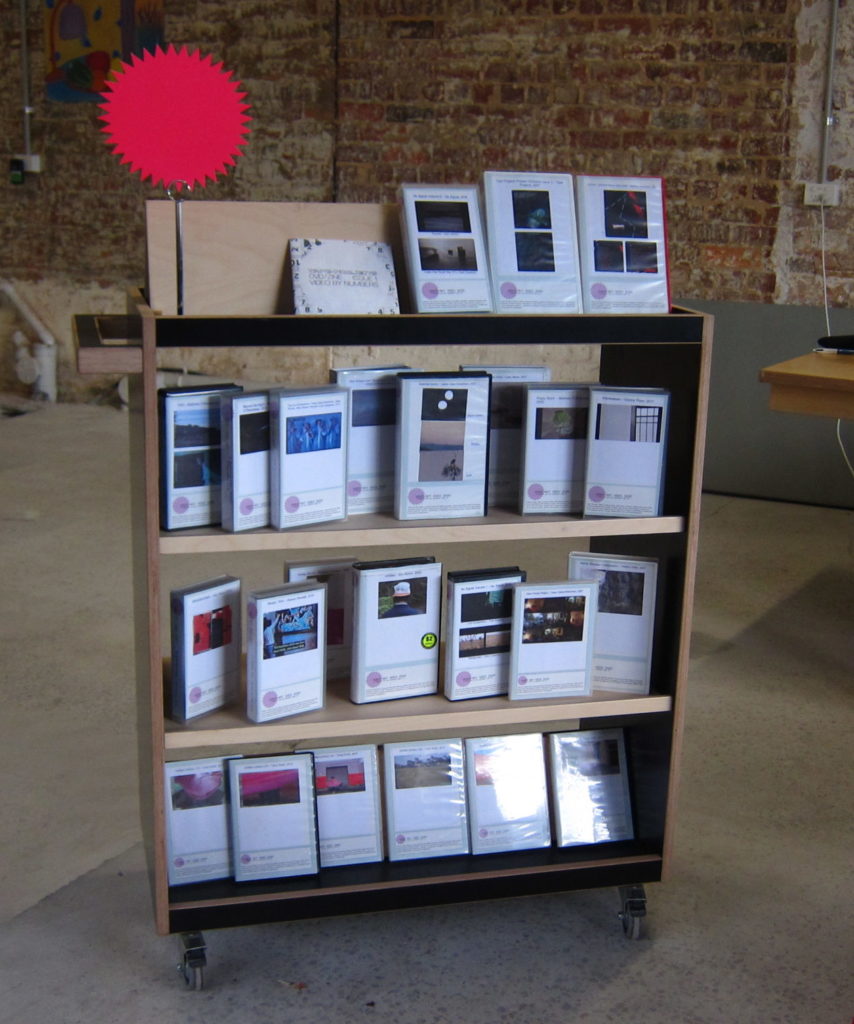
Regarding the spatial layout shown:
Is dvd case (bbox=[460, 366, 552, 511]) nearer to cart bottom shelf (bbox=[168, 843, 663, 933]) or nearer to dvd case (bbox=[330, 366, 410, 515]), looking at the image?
dvd case (bbox=[330, 366, 410, 515])

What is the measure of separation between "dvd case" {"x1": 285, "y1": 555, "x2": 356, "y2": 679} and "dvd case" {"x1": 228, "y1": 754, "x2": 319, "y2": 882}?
0.22m

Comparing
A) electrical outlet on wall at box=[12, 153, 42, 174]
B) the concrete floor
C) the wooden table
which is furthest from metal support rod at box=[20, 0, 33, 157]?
the wooden table

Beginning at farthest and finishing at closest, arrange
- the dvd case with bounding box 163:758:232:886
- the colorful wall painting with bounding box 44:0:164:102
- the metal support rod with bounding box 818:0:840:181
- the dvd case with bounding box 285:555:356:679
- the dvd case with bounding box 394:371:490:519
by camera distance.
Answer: the colorful wall painting with bounding box 44:0:164:102, the metal support rod with bounding box 818:0:840:181, the dvd case with bounding box 285:555:356:679, the dvd case with bounding box 163:758:232:886, the dvd case with bounding box 394:371:490:519

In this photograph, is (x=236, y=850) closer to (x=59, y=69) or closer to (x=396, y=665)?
(x=396, y=665)

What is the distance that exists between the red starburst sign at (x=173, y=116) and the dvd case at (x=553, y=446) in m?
0.74

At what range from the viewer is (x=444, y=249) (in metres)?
2.19

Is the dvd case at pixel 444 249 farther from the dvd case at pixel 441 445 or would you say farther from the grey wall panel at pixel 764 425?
the grey wall panel at pixel 764 425

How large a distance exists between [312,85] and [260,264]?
502 centimetres

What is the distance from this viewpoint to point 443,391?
2.27m

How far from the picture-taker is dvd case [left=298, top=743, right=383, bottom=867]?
2449 millimetres

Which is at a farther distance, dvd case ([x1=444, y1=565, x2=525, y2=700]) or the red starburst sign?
dvd case ([x1=444, y1=565, x2=525, y2=700])

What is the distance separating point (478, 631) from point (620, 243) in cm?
79

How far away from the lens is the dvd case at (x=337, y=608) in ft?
8.11

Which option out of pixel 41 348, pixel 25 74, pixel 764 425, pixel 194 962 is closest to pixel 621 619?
pixel 194 962
